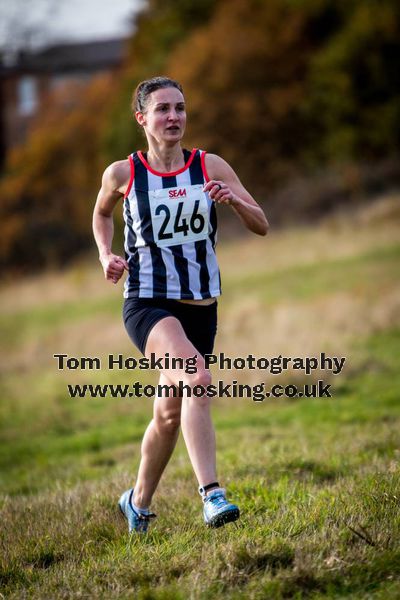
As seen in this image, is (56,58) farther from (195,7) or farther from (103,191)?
(103,191)

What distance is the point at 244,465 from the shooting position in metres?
5.55

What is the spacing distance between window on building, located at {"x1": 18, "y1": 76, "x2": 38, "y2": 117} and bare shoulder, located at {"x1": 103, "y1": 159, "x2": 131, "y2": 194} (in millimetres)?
61088

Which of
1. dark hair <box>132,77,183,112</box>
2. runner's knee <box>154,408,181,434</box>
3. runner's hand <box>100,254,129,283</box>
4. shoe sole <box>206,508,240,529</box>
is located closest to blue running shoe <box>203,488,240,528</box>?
shoe sole <box>206,508,240,529</box>

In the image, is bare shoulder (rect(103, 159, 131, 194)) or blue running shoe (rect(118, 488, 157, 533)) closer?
blue running shoe (rect(118, 488, 157, 533))

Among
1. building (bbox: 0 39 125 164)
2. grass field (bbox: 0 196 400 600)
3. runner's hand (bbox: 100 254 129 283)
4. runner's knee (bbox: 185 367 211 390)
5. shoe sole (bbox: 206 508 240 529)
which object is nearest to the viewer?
grass field (bbox: 0 196 400 600)

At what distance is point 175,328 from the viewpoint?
414 centimetres

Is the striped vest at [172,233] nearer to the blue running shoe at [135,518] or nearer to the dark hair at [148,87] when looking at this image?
the dark hair at [148,87]

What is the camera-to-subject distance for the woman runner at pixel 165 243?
167 inches

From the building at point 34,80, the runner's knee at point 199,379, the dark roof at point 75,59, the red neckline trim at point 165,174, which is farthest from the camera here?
the building at point 34,80

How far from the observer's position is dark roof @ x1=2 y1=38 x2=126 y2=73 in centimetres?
6031

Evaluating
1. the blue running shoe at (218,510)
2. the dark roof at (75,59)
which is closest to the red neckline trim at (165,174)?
the blue running shoe at (218,510)

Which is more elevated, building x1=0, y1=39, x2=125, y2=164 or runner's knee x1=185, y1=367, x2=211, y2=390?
building x1=0, y1=39, x2=125, y2=164

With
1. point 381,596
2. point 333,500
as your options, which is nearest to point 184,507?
point 333,500

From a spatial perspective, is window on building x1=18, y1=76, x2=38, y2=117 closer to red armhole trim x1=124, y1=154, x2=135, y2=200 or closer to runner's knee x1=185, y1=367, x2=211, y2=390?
red armhole trim x1=124, y1=154, x2=135, y2=200
